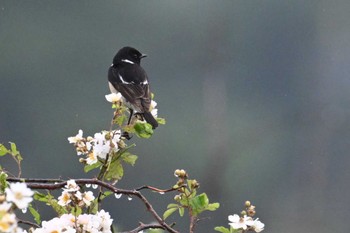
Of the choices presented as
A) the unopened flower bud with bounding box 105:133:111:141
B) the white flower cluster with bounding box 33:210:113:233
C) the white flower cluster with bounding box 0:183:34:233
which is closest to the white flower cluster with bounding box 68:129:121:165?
the unopened flower bud with bounding box 105:133:111:141

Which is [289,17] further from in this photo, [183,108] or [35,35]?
[35,35]

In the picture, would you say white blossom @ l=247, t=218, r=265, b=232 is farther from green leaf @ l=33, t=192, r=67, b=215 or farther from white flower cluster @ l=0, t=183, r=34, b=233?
white flower cluster @ l=0, t=183, r=34, b=233

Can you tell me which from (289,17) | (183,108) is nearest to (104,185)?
(183,108)

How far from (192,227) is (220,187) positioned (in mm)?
8962

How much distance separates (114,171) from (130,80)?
3.49 feet

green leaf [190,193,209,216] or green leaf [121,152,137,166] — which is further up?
green leaf [121,152,137,166]

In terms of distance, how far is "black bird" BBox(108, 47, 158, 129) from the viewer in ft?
6.76

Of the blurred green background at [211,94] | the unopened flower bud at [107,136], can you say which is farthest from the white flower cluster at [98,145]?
the blurred green background at [211,94]

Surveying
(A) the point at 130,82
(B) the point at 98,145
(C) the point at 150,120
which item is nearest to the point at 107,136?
(B) the point at 98,145

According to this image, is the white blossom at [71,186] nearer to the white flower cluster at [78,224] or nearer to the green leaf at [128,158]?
the white flower cluster at [78,224]

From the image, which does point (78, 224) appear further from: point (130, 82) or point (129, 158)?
point (130, 82)

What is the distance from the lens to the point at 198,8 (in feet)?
42.7

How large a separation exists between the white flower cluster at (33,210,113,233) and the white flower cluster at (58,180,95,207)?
2 cm

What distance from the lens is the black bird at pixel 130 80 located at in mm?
2061
